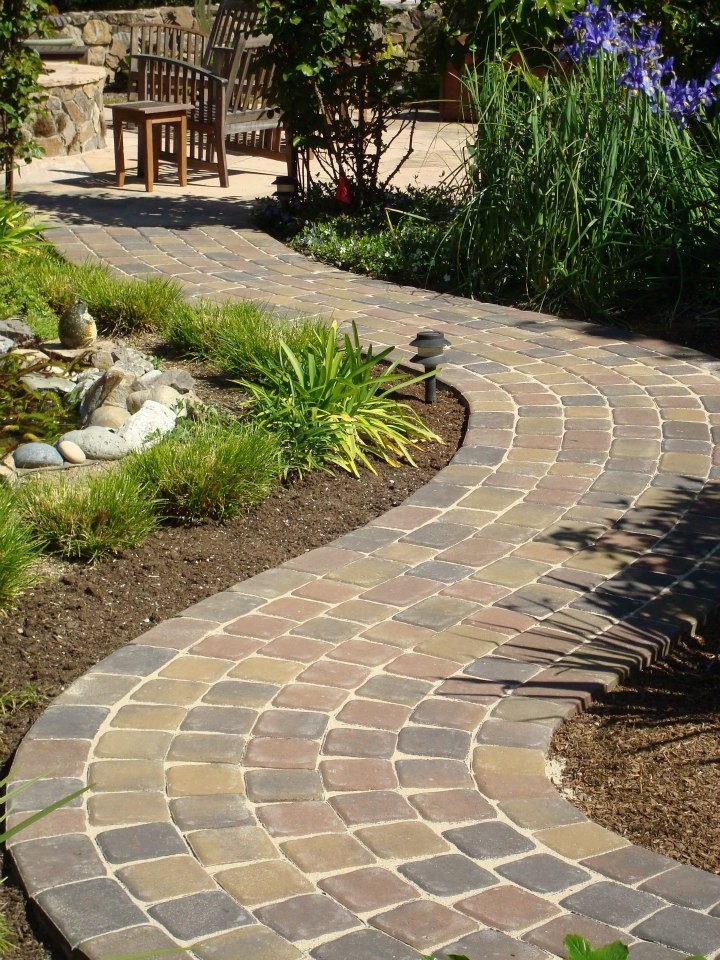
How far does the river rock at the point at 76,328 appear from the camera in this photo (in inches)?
248

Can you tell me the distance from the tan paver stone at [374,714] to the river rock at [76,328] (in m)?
3.54

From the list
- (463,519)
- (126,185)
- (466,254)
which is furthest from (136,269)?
(463,519)

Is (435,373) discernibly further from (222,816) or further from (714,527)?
(222,816)

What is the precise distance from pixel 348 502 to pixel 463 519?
485mm

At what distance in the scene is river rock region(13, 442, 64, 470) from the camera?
501 centimetres

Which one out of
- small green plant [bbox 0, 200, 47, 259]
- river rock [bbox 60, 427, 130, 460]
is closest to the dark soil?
river rock [bbox 60, 427, 130, 460]

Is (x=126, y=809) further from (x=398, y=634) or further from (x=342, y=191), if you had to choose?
(x=342, y=191)

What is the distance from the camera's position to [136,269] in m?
8.00

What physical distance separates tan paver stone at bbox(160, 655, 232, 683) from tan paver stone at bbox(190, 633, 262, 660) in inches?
1.3

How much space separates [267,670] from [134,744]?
504 mm

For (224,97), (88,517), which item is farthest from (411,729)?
(224,97)

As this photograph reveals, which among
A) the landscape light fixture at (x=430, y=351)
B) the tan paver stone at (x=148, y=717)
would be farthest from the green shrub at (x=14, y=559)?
the landscape light fixture at (x=430, y=351)

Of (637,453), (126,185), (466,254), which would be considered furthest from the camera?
(126,185)

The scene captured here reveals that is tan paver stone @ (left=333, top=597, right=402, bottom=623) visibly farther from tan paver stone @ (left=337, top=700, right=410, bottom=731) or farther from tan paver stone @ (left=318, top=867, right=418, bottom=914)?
tan paver stone @ (left=318, top=867, right=418, bottom=914)
